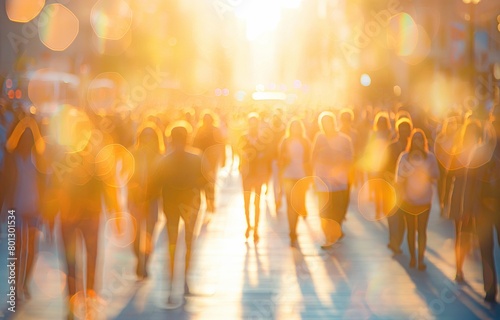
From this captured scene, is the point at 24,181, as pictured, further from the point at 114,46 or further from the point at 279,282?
the point at 114,46

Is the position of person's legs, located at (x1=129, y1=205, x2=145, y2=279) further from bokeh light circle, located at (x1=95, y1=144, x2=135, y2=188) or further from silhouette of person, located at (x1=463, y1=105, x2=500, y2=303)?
silhouette of person, located at (x1=463, y1=105, x2=500, y2=303)

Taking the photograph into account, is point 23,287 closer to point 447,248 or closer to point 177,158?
point 177,158

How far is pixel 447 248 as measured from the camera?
11.8m

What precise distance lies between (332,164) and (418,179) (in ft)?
5.38

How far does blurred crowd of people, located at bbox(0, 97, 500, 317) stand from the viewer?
771 centimetres

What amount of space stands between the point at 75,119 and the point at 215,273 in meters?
3.23

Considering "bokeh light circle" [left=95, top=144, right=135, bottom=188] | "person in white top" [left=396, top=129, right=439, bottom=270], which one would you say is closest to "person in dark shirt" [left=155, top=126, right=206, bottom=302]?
"bokeh light circle" [left=95, top=144, right=135, bottom=188]

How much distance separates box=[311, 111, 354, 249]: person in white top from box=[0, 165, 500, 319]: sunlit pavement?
724 millimetres

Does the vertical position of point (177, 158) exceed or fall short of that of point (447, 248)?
it exceeds it

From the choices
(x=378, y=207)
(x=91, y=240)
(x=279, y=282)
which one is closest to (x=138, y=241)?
(x=279, y=282)

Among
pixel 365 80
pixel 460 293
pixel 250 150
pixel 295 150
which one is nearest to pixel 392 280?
pixel 460 293

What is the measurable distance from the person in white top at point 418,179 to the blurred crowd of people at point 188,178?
0.04 ft

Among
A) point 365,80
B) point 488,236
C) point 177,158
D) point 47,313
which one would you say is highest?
point 365,80

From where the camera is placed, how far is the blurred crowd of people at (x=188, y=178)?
25.3 feet
